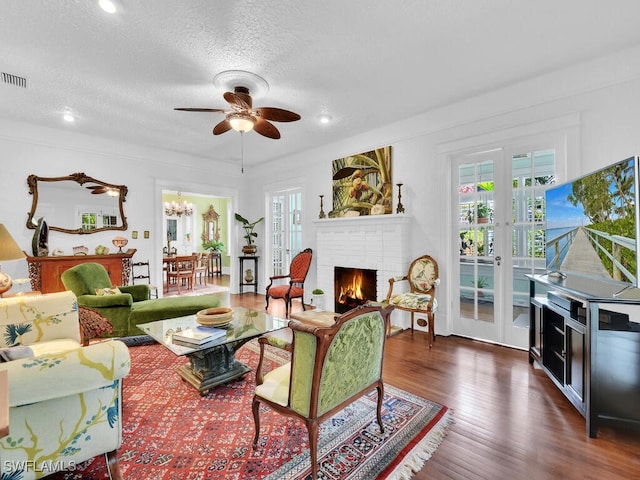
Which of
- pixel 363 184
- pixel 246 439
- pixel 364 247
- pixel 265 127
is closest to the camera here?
pixel 246 439

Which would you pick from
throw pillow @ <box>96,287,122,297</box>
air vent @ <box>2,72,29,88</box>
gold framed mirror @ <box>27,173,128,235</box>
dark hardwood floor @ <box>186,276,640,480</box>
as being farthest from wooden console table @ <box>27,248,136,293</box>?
dark hardwood floor @ <box>186,276,640,480</box>

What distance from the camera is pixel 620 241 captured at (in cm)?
189

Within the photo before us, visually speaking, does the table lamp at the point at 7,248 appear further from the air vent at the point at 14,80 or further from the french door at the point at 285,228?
the french door at the point at 285,228

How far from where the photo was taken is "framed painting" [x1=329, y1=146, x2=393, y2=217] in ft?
14.2

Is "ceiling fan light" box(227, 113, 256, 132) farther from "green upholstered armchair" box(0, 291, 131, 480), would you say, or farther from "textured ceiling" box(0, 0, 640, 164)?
"green upholstered armchair" box(0, 291, 131, 480)

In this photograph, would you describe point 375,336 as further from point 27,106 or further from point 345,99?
point 27,106

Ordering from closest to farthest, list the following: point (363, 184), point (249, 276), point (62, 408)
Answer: point (62, 408) → point (363, 184) → point (249, 276)

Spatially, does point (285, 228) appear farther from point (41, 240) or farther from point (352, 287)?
point (41, 240)

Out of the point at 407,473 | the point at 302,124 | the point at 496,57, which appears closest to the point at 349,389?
the point at 407,473

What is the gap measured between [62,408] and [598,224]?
10.8ft

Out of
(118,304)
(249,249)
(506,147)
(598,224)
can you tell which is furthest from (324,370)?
(249,249)

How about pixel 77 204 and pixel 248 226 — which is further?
pixel 248 226

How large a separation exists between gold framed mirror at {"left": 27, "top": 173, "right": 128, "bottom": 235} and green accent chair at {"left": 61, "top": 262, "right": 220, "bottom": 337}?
67.3 inches

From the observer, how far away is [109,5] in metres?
2.00
